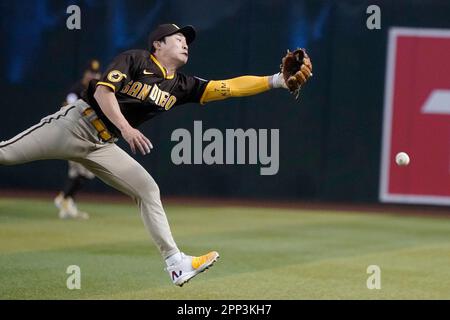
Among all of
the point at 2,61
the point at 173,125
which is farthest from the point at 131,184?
the point at 2,61

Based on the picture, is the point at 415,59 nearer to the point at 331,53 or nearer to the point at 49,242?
the point at 331,53

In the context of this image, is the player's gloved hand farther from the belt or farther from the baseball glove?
the baseball glove

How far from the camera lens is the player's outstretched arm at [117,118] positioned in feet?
22.0

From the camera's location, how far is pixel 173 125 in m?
16.4

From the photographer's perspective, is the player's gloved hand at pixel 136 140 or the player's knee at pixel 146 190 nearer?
the player's gloved hand at pixel 136 140

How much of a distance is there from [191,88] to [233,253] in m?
3.10

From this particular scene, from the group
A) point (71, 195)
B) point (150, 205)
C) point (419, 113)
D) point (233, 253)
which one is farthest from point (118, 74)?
point (419, 113)

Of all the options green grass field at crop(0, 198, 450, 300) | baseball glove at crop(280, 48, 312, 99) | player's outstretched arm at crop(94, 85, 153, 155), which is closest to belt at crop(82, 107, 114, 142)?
player's outstretched arm at crop(94, 85, 153, 155)

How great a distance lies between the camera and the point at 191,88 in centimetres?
766

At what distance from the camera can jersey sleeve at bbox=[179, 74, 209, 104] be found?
7.62 m

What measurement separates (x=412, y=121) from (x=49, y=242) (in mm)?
7198

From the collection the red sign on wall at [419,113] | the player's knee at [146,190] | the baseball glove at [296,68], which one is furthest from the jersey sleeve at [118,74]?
the red sign on wall at [419,113]

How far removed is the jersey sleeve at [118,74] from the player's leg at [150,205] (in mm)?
630

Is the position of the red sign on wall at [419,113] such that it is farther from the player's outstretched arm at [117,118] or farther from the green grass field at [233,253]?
the player's outstretched arm at [117,118]
